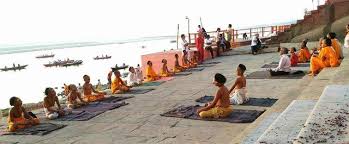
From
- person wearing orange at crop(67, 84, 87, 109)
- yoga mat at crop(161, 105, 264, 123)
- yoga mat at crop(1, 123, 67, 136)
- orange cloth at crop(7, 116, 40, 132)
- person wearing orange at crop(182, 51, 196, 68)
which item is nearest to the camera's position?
yoga mat at crop(161, 105, 264, 123)

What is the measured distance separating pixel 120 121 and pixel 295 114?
15.0 ft

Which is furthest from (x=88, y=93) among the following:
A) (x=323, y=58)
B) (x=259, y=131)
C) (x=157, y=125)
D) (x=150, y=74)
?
(x=259, y=131)

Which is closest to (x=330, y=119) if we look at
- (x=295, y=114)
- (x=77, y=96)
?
(x=295, y=114)

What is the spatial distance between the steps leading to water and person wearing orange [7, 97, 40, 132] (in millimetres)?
5980

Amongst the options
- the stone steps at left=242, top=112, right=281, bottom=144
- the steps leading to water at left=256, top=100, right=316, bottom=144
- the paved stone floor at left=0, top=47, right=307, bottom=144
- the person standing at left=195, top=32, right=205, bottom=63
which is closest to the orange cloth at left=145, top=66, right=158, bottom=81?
the paved stone floor at left=0, top=47, right=307, bottom=144

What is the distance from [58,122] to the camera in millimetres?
9469

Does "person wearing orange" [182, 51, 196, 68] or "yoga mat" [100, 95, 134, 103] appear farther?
"person wearing orange" [182, 51, 196, 68]

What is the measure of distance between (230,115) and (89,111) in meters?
3.89

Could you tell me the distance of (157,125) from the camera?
8195 mm

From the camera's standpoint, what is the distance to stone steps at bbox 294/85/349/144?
3645 mm

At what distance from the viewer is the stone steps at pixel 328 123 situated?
3645 millimetres

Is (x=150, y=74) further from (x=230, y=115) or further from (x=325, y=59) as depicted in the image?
(x=230, y=115)

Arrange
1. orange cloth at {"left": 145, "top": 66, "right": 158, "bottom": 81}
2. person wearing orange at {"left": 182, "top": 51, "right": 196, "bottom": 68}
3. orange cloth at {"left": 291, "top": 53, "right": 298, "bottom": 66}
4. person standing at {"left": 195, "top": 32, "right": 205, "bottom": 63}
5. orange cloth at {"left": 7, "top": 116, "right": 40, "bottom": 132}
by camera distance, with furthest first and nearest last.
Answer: person standing at {"left": 195, "top": 32, "right": 205, "bottom": 63}, person wearing orange at {"left": 182, "top": 51, "right": 196, "bottom": 68}, orange cloth at {"left": 145, "top": 66, "right": 158, "bottom": 81}, orange cloth at {"left": 291, "top": 53, "right": 298, "bottom": 66}, orange cloth at {"left": 7, "top": 116, "right": 40, "bottom": 132}

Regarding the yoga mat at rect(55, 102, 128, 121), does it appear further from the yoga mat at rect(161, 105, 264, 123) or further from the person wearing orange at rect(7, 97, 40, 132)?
the yoga mat at rect(161, 105, 264, 123)
